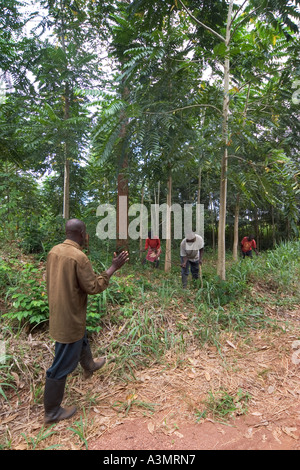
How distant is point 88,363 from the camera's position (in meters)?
2.91

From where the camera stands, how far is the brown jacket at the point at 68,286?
2330mm

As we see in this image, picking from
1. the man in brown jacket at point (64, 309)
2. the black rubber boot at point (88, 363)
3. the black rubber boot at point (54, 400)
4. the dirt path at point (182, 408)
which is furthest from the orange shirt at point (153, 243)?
the black rubber boot at point (54, 400)

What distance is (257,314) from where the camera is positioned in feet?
14.4

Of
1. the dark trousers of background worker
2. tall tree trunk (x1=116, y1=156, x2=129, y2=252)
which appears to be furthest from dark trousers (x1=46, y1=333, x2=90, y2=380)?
tall tree trunk (x1=116, y1=156, x2=129, y2=252)

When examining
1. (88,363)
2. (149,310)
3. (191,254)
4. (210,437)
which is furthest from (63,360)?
(191,254)

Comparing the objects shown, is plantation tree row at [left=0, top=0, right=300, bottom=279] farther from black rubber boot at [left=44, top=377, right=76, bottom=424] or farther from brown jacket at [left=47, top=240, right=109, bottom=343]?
black rubber boot at [left=44, top=377, right=76, bottom=424]

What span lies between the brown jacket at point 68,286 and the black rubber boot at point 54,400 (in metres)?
0.40

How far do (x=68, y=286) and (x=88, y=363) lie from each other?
1.16 meters

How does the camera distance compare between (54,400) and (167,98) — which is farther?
(167,98)

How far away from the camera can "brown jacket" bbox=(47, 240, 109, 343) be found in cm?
233

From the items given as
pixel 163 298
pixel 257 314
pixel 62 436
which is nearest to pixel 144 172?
pixel 163 298

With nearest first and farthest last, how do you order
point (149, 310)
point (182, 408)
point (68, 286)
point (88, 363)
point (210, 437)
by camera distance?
point (210, 437) < point (68, 286) < point (182, 408) < point (88, 363) < point (149, 310)

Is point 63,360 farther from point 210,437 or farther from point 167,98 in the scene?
point 167,98

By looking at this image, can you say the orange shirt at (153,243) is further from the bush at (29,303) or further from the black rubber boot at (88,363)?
the black rubber boot at (88,363)
